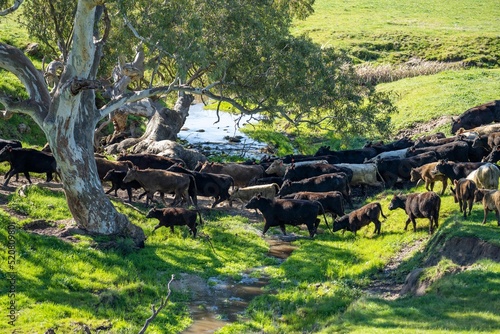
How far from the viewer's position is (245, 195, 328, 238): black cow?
22.8m

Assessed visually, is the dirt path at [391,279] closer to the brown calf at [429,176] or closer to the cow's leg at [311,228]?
the cow's leg at [311,228]

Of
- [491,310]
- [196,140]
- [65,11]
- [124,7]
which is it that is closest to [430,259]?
[491,310]

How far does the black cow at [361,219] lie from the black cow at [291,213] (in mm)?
737

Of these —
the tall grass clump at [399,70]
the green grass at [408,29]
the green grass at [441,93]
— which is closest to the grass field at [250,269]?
the green grass at [441,93]

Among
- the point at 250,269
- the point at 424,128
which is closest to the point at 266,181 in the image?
the point at 250,269

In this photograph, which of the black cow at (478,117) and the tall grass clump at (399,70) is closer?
the black cow at (478,117)

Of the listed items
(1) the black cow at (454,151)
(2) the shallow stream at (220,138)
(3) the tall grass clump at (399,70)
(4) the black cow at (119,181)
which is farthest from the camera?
(3) the tall grass clump at (399,70)

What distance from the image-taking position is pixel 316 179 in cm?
2697

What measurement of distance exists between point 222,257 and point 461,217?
657 cm

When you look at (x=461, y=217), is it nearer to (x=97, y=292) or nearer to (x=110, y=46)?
(x=97, y=292)

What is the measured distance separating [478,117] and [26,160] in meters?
22.9

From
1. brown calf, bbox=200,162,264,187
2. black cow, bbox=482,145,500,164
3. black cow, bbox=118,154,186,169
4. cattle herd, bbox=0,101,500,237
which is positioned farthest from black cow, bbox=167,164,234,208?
black cow, bbox=482,145,500,164

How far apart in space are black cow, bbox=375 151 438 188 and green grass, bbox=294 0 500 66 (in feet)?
105

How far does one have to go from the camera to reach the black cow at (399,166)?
90.5 feet
